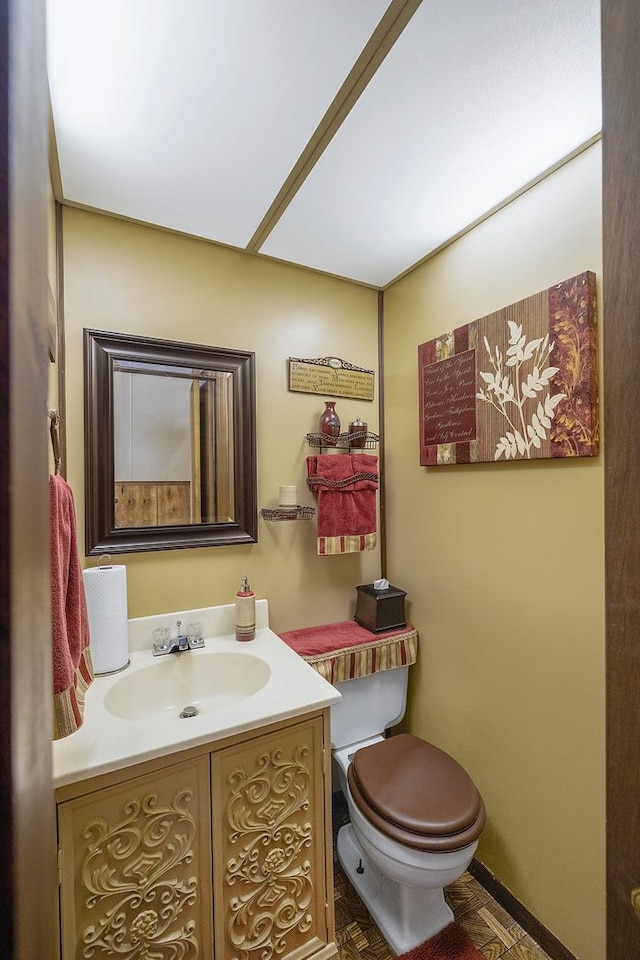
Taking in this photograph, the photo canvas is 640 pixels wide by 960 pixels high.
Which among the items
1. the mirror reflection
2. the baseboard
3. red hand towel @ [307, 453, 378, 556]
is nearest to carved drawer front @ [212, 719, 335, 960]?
the baseboard

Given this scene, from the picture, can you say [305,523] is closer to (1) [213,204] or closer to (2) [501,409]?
(2) [501,409]

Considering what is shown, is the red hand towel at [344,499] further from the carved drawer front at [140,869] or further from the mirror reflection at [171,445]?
the carved drawer front at [140,869]

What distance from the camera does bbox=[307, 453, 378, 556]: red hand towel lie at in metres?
1.62

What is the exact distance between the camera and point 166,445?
1.44 meters

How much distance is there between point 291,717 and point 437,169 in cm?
162

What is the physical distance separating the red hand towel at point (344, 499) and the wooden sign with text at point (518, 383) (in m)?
0.26

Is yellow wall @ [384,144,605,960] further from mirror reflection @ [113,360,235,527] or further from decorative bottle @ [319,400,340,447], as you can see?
mirror reflection @ [113,360,235,527]

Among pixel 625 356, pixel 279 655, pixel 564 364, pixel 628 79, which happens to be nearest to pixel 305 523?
pixel 279 655

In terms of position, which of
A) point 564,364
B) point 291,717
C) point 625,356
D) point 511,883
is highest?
point 564,364

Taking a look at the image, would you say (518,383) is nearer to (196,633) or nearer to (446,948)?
(196,633)

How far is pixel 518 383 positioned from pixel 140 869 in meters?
1.62

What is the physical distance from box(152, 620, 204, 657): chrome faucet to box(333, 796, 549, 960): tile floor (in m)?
0.99

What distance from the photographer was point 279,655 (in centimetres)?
136

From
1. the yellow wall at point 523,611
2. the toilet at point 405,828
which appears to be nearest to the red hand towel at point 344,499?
the yellow wall at point 523,611
